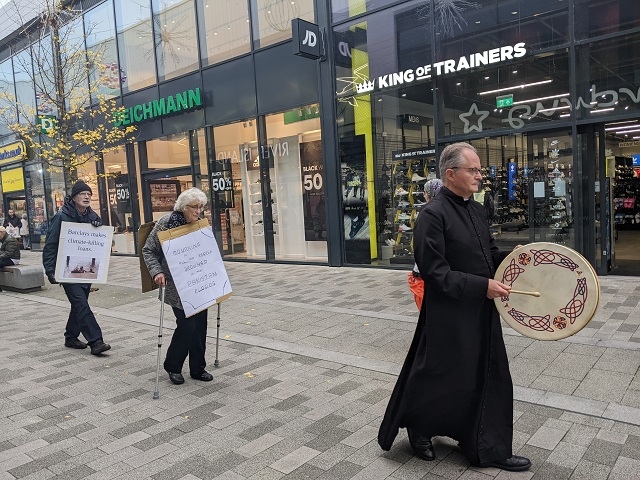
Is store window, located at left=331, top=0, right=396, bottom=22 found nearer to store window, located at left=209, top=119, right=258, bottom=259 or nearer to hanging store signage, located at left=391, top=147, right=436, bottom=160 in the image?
hanging store signage, located at left=391, top=147, right=436, bottom=160

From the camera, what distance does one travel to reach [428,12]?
946 cm

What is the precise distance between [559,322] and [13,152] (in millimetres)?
24046

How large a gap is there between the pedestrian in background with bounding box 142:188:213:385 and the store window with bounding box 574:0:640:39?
694 centimetres

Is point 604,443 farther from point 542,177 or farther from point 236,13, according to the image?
point 236,13

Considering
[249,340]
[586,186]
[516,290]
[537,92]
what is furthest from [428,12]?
[516,290]

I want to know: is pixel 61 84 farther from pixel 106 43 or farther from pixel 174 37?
pixel 106 43

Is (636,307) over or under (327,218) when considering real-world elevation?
under

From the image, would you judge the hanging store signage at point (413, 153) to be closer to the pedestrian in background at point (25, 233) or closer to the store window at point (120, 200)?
the store window at point (120, 200)

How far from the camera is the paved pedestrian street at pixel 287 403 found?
3094 millimetres

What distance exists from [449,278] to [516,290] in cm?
43

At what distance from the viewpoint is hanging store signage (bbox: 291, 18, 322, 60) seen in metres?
9.94

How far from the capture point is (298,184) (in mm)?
12242

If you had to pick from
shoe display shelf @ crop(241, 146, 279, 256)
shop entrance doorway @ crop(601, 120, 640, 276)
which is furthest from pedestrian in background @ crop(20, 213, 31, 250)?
shop entrance doorway @ crop(601, 120, 640, 276)

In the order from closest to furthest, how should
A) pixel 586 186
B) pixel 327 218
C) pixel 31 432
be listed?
pixel 31 432, pixel 586 186, pixel 327 218
